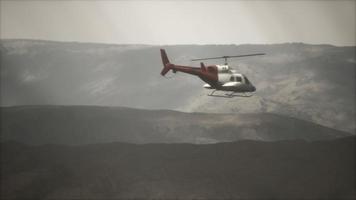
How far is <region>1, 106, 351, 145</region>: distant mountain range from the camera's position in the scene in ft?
103

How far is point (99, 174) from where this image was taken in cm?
2291

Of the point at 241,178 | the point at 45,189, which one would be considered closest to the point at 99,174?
the point at 45,189

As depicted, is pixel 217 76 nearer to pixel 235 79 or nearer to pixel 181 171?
pixel 235 79

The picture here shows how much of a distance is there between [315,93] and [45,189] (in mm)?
43655

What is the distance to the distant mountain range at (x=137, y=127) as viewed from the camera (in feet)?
103

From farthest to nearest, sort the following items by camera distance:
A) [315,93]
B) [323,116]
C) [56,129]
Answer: [315,93]
[323,116]
[56,129]

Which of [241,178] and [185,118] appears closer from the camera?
[241,178]

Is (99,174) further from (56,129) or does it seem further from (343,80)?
(343,80)

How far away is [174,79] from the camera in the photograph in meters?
66.6

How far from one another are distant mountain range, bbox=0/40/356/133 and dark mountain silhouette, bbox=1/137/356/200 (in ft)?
76.9

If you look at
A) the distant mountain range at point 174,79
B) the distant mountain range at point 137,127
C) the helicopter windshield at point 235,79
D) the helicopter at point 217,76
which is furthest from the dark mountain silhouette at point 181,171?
the distant mountain range at point 174,79

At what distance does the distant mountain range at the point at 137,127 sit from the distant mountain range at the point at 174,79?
1352 cm

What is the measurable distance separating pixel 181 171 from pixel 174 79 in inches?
1705

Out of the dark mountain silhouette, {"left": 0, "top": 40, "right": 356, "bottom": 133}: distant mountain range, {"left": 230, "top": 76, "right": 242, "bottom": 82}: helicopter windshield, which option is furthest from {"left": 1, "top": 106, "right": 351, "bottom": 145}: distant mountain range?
{"left": 0, "top": 40, "right": 356, "bottom": 133}: distant mountain range
